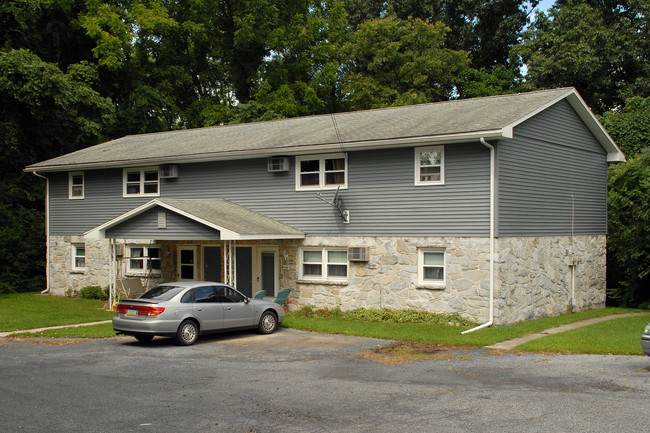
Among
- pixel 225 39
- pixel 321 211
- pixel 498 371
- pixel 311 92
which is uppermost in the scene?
pixel 225 39

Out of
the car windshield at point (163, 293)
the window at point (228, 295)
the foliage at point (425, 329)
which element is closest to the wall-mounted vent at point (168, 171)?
the foliage at point (425, 329)

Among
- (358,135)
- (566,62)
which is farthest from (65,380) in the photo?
(566,62)

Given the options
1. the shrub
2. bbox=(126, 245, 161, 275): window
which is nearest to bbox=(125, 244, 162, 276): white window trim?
bbox=(126, 245, 161, 275): window

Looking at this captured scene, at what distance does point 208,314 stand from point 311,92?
26.9 meters

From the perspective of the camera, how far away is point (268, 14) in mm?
40906

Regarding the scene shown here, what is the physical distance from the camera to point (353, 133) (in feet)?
66.9

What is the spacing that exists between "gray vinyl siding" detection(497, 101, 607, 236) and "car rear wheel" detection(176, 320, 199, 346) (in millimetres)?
8507

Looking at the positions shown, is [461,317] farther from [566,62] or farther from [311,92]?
[311,92]

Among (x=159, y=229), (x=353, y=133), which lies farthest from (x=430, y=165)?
(x=159, y=229)

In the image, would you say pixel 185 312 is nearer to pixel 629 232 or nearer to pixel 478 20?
pixel 629 232

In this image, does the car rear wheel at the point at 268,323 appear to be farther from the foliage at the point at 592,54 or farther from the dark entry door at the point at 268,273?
the foliage at the point at 592,54

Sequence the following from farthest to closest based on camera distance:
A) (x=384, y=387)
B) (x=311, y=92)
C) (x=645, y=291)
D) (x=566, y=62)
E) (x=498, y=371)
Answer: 1. (x=311, y=92)
2. (x=566, y=62)
3. (x=645, y=291)
4. (x=498, y=371)
5. (x=384, y=387)

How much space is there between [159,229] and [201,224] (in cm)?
175

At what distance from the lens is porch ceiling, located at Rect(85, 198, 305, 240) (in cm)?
1875
